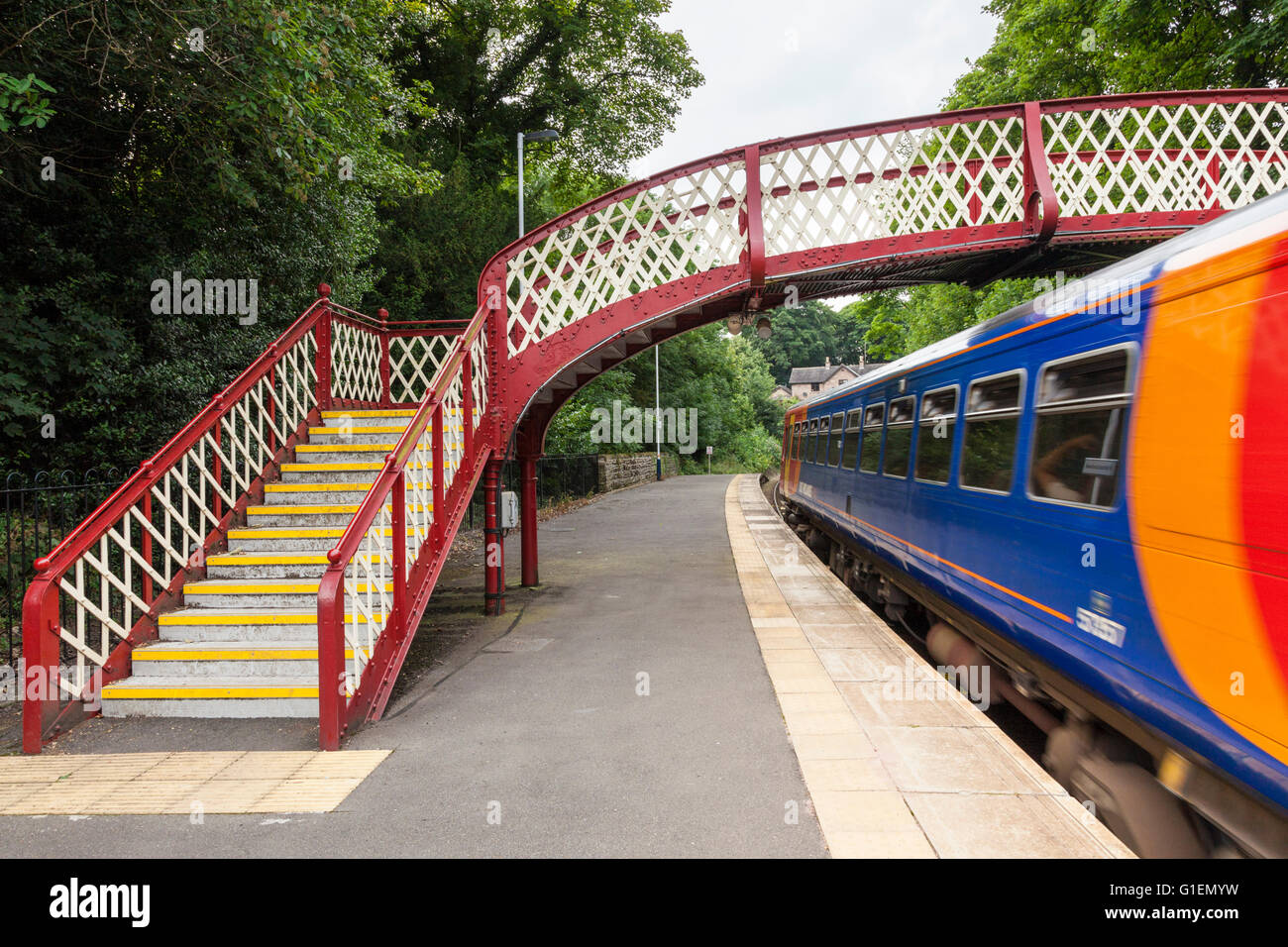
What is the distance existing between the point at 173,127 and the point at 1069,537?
380 inches

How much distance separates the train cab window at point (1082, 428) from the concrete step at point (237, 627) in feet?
16.3

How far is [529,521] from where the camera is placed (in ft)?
31.6

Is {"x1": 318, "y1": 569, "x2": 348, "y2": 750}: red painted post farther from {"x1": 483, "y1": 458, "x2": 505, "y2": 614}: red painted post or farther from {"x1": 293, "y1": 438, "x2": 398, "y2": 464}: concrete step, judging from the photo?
{"x1": 483, "y1": 458, "x2": 505, "y2": 614}: red painted post

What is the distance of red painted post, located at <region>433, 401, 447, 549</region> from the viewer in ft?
21.1

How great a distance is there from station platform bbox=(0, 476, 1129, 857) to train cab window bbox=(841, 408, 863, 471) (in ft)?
12.0

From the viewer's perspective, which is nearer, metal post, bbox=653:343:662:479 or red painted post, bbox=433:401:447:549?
red painted post, bbox=433:401:447:549

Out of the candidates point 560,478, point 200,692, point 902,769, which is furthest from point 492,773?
point 560,478

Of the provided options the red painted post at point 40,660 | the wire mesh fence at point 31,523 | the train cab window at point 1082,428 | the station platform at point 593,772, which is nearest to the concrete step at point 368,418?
the wire mesh fence at point 31,523

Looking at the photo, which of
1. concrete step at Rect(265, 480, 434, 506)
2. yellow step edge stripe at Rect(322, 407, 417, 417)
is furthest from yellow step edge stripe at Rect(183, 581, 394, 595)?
yellow step edge stripe at Rect(322, 407, 417, 417)

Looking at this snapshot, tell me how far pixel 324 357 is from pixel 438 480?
3094 millimetres

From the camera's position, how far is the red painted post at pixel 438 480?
21.1ft

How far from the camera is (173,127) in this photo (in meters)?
8.10

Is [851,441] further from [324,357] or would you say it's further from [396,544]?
[324,357]

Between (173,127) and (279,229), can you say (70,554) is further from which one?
(279,229)
